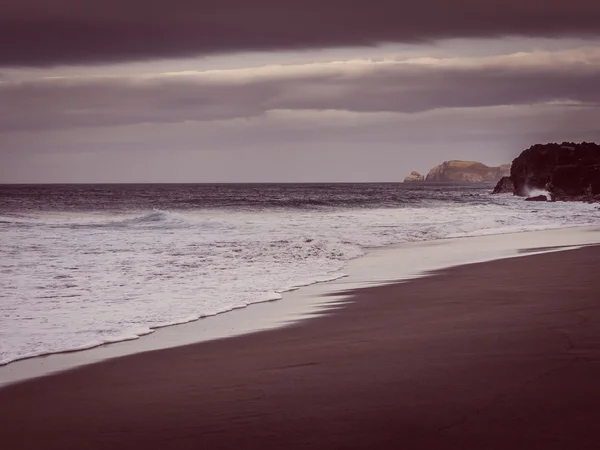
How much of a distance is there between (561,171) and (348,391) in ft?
276

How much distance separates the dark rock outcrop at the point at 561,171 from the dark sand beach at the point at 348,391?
7130 cm

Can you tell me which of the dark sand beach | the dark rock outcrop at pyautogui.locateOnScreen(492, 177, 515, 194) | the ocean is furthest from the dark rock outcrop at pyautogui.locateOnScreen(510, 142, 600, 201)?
the dark sand beach

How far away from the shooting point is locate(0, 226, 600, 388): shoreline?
306 inches

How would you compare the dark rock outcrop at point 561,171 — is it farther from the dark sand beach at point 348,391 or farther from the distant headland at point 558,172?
the dark sand beach at point 348,391

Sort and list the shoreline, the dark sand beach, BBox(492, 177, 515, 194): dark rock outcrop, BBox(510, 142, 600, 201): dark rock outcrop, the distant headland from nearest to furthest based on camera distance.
Result: the dark sand beach → the shoreline → the distant headland → BBox(510, 142, 600, 201): dark rock outcrop → BBox(492, 177, 515, 194): dark rock outcrop

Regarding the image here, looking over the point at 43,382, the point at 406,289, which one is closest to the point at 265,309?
the point at 406,289

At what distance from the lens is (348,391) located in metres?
6.01

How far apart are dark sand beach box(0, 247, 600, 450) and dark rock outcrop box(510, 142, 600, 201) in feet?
234

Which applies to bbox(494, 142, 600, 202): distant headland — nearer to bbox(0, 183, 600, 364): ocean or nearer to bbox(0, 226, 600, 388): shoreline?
bbox(0, 226, 600, 388): shoreline

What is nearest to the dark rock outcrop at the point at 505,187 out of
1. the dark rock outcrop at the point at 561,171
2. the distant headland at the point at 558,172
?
the distant headland at the point at 558,172

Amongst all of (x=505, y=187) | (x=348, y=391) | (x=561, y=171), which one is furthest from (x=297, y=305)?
(x=505, y=187)

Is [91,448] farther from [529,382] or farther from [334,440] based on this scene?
[529,382]

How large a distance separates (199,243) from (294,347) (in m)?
14.2

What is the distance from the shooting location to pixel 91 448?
4965mm
